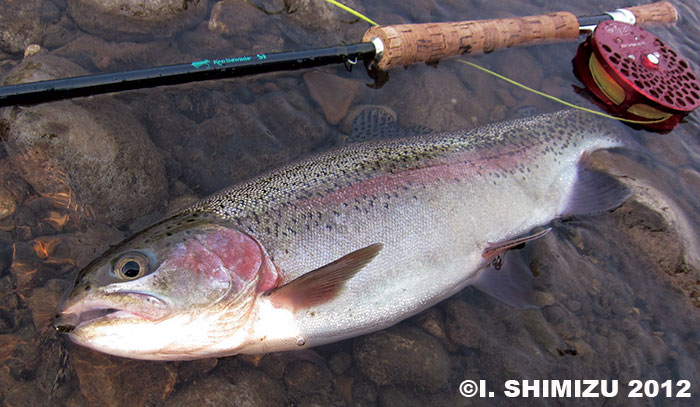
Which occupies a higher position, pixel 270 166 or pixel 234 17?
pixel 234 17

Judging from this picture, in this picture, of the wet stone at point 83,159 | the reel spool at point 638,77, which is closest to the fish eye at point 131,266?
the wet stone at point 83,159

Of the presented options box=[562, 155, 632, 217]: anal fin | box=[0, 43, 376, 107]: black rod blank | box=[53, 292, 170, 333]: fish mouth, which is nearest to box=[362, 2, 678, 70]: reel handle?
box=[0, 43, 376, 107]: black rod blank

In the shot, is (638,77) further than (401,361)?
Yes

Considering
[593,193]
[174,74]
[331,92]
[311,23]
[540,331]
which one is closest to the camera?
[174,74]

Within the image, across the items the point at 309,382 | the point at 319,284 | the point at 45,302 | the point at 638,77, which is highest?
the point at 638,77

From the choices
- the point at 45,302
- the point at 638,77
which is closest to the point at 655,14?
the point at 638,77

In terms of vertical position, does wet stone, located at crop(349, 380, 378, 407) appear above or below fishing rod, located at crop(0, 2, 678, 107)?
below

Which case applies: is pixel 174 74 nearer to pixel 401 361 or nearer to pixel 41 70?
pixel 41 70

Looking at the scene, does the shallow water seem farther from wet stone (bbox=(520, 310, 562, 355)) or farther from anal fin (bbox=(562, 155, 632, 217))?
anal fin (bbox=(562, 155, 632, 217))
